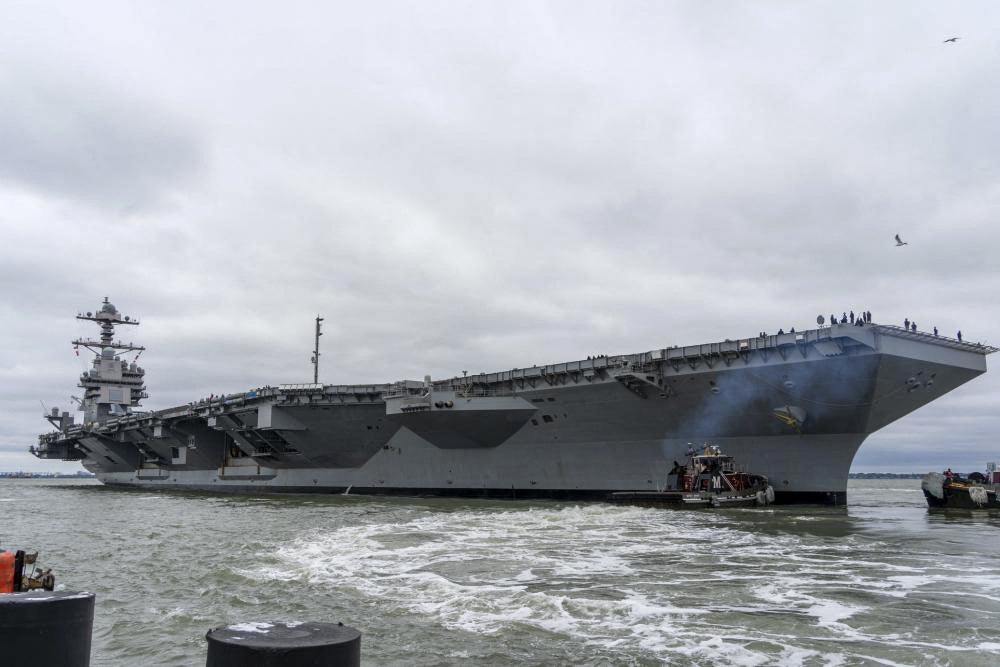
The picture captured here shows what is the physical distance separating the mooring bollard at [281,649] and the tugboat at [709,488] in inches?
821

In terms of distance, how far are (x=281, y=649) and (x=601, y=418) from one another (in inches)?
891

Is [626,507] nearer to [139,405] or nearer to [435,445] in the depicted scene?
[435,445]

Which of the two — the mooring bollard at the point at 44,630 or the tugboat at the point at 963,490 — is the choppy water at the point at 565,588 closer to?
the mooring bollard at the point at 44,630

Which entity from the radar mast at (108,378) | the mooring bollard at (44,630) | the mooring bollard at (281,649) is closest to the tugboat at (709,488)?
the mooring bollard at (281,649)

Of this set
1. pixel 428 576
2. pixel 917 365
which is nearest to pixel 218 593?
pixel 428 576

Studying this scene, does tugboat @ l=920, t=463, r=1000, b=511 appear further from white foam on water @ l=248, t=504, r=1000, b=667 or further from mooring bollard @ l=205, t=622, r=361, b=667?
mooring bollard @ l=205, t=622, r=361, b=667

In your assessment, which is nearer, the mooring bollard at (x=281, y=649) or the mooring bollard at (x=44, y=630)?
the mooring bollard at (x=281, y=649)

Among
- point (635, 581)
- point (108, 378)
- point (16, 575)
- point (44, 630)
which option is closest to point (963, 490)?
point (635, 581)

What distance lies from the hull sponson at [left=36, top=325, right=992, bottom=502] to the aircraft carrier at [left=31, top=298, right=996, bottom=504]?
0.05 metres

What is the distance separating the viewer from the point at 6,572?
4.64 m

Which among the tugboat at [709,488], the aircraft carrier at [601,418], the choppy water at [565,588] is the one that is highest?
the aircraft carrier at [601,418]

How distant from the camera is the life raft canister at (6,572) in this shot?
457cm

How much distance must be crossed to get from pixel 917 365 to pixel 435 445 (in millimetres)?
17243

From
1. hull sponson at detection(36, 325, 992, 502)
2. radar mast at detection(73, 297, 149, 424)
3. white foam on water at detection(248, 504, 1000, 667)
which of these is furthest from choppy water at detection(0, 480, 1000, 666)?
radar mast at detection(73, 297, 149, 424)
